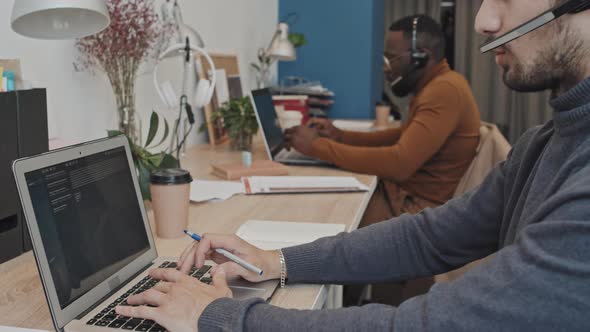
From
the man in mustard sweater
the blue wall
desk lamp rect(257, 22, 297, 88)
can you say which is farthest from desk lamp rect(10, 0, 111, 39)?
the blue wall

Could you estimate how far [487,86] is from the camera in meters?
4.82

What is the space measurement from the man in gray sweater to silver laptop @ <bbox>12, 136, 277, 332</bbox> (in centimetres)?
6

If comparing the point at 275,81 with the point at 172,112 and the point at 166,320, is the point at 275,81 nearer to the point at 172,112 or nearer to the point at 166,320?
the point at 172,112

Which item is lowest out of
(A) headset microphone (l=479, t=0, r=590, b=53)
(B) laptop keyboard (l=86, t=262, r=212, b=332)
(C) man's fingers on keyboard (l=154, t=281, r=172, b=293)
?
(B) laptop keyboard (l=86, t=262, r=212, b=332)

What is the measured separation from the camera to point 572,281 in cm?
57

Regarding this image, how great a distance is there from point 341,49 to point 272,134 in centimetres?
154

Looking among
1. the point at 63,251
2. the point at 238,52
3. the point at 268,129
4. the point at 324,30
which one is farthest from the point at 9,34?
the point at 324,30

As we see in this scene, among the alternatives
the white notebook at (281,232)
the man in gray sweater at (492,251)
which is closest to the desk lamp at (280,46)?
the white notebook at (281,232)

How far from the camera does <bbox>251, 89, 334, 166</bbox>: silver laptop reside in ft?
6.84

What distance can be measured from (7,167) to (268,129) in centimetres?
123

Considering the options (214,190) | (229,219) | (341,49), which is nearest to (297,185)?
(214,190)

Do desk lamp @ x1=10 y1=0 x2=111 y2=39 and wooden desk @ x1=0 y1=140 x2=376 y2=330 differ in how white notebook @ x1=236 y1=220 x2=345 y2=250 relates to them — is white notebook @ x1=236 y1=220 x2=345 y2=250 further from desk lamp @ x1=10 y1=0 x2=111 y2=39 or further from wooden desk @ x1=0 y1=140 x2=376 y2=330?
desk lamp @ x1=10 y1=0 x2=111 y2=39

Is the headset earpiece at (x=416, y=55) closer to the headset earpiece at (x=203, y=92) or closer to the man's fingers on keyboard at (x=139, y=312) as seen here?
the headset earpiece at (x=203, y=92)

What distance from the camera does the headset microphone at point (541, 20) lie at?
735mm
